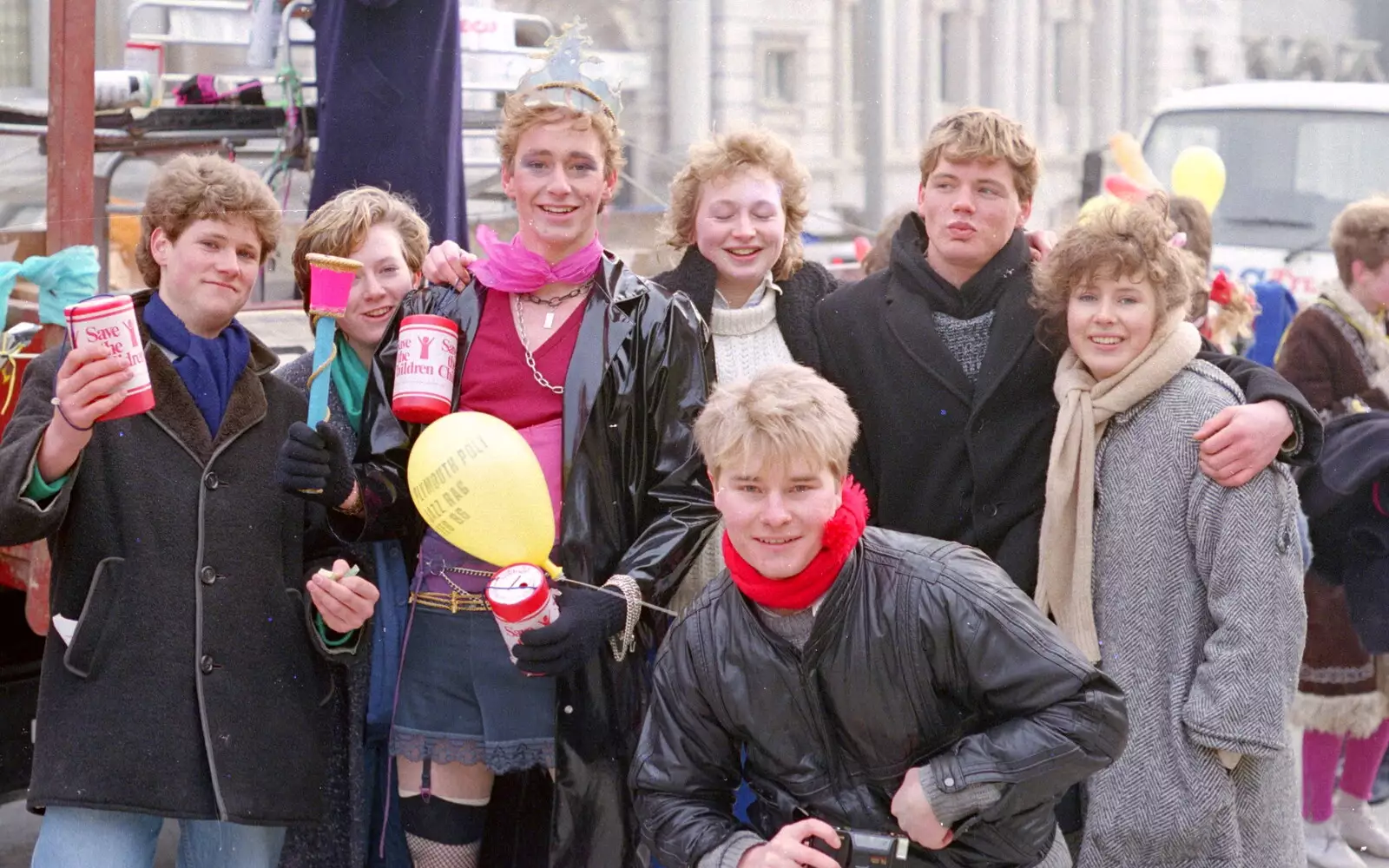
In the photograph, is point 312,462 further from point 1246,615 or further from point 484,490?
point 1246,615

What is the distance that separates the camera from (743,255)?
11.1 feet

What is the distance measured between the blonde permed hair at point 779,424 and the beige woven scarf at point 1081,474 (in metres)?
0.73

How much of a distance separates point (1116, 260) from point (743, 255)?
0.82 meters

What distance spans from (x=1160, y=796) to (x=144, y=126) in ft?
13.9

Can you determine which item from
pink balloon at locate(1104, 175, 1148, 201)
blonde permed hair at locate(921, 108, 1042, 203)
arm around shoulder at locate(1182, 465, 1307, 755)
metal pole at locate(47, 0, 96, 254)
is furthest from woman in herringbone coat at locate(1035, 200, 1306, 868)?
pink balloon at locate(1104, 175, 1148, 201)

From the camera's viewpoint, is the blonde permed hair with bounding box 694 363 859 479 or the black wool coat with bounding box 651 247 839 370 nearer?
the blonde permed hair with bounding box 694 363 859 479

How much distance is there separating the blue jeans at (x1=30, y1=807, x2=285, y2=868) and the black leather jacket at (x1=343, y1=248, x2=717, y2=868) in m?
0.58

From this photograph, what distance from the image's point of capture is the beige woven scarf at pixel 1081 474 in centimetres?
300

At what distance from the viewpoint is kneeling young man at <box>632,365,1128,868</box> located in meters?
2.28

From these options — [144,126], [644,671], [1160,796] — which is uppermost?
[144,126]

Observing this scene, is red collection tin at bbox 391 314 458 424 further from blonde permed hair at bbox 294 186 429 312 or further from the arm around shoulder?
the arm around shoulder

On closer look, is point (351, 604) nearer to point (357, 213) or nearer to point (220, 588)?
point (220, 588)

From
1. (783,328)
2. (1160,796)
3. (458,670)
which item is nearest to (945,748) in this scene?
(1160,796)

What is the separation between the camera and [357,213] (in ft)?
10.9
